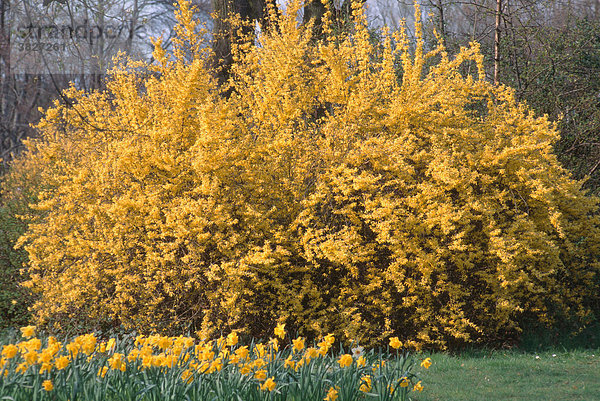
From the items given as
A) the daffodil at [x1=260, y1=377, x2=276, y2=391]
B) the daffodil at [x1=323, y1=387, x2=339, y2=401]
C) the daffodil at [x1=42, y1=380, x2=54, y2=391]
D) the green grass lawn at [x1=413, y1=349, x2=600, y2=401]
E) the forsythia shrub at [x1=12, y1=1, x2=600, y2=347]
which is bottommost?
the green grass lawn at [x1=413, y1=349, x2=600, y2=401]

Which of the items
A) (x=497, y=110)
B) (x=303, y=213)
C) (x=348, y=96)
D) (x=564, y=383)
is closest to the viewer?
(x=564, y=383)

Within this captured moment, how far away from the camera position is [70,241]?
18.7 feet

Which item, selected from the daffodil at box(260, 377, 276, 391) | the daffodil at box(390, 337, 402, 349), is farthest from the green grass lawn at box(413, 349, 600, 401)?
the daffodil at box(260, 377, 276, 391)

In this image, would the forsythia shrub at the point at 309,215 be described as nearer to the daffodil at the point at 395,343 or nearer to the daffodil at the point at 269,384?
the daffodil at the point at 395,343

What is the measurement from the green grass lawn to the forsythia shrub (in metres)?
0.32

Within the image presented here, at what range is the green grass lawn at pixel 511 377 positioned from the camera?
4543 mm

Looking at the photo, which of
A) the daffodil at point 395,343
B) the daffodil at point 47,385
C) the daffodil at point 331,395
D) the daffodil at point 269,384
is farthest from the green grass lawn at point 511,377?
the daffodil at point 47,385

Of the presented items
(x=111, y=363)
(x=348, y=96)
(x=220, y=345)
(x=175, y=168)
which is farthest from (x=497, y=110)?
(x=111, y=363)

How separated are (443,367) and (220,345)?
2.45 m

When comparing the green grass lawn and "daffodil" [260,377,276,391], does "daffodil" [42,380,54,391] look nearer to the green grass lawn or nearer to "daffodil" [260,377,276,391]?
"daffodil" [260,377,276,391]

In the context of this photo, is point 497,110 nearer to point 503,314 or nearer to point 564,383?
point 503,314

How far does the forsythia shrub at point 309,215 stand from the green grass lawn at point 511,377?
1.07 ft

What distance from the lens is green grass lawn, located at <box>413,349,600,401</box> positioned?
454cm

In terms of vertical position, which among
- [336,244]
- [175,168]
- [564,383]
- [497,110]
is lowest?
[564,383]
